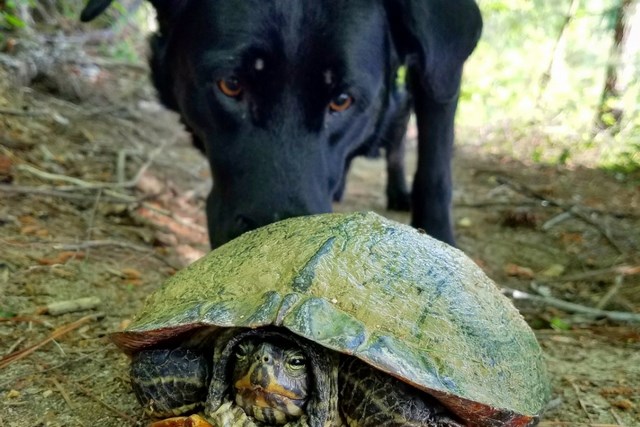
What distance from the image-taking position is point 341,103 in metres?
2.73

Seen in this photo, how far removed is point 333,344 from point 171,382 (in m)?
0.45

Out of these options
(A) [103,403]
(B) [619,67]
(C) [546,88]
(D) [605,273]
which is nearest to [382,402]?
(A) [103,403]

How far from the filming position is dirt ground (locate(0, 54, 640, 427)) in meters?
2.05

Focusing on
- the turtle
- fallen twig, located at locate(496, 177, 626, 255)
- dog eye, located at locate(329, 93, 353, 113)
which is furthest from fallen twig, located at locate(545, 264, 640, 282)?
the turtle

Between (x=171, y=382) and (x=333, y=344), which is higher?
(x=333, y=344)

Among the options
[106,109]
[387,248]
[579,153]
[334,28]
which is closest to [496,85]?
[579,153]

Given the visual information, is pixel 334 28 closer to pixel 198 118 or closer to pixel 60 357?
pixel 198 118

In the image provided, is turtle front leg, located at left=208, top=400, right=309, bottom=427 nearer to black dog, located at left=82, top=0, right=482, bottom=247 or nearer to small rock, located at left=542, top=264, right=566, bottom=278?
black dog, located at left=82, top=0, right=482, bottom=247

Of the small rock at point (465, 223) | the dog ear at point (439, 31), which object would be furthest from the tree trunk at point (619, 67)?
the dog ear at point (439, 31)

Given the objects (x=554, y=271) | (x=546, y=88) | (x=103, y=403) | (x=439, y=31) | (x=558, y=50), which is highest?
(x=558, y=50)

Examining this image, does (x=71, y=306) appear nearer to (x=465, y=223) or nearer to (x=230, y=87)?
(x=230, y=87)

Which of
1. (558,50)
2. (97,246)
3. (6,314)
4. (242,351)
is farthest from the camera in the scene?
(558,50)

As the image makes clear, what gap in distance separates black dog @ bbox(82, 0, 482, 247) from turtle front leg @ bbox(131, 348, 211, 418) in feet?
2.71

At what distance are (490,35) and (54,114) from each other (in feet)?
34.1
